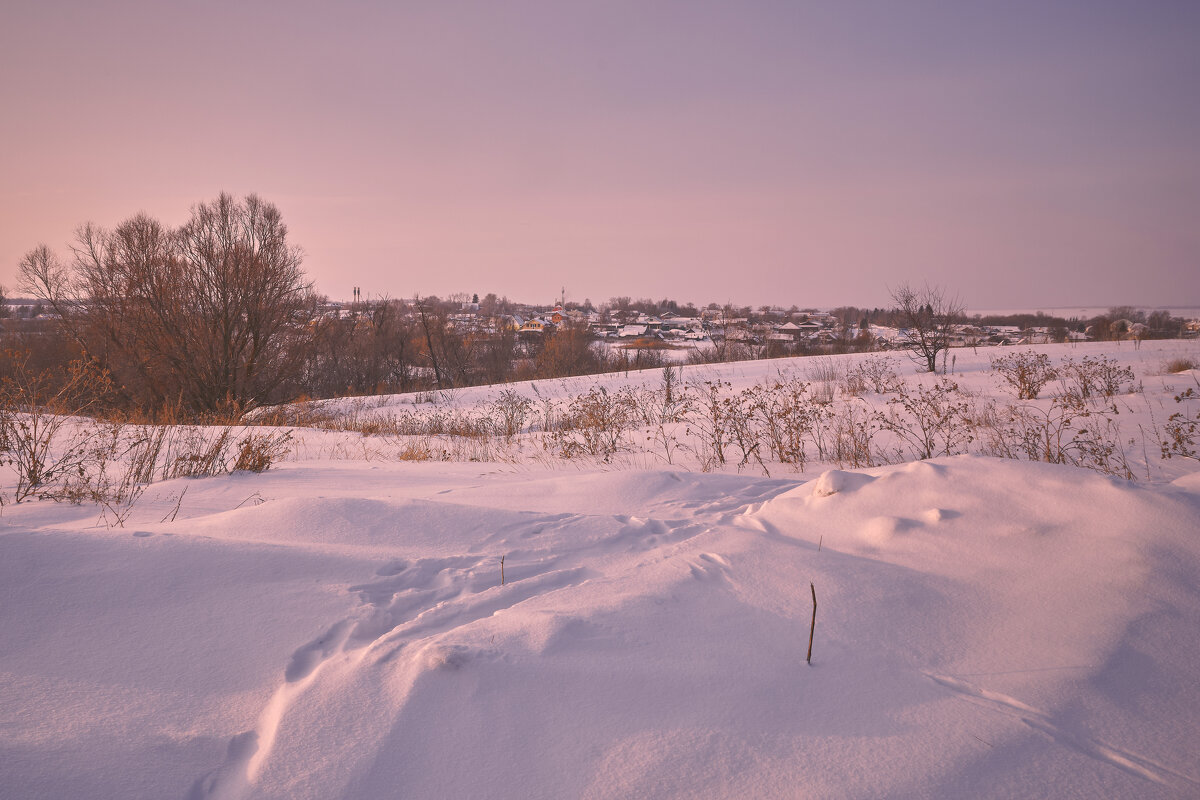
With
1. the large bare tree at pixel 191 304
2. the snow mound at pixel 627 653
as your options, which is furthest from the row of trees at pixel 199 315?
the snow mound at pixel 627 653

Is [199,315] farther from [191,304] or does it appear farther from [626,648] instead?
[626,648]

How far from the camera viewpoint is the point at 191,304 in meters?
16.3

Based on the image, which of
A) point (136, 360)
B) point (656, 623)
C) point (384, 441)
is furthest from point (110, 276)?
point (656, 623)

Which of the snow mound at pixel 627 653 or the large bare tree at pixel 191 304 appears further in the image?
the large bare tree at pixel 191 304

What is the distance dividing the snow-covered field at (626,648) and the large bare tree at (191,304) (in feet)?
50.2

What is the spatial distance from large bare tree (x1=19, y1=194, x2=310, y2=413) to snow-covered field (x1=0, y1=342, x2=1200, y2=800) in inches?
602

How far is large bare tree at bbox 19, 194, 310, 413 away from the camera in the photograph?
53.1 feet

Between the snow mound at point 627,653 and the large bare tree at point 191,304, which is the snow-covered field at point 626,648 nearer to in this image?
the snow mound at point 627,653

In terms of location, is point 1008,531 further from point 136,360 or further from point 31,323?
point 31,323

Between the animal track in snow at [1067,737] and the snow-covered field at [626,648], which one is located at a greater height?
the snow-covered field at [626,648]

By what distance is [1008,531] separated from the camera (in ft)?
8.95

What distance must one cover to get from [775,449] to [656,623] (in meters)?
4.39

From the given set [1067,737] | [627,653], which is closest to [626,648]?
[627,653]

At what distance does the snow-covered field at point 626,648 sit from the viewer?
1443 mm
